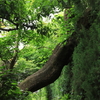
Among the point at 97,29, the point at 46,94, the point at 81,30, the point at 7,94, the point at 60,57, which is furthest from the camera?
the point at 46,94

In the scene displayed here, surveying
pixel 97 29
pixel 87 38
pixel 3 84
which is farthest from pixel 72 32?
pixel 3 84

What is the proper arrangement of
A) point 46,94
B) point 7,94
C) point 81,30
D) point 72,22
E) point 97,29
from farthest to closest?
point 46,94 → point 72,22 → point 81,30 → point 97,29 → point 7,94

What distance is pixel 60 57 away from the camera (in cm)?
473

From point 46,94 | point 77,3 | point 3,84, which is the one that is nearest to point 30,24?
point 77,3

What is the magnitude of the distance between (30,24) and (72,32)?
180cm

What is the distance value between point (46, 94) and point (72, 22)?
26.0 ft

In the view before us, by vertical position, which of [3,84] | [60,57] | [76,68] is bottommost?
[3,84]

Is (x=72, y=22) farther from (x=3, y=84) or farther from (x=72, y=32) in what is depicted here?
(x=3, y=84)

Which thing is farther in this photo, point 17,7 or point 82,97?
point 82,97

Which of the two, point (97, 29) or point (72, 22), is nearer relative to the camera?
point (97, 29)

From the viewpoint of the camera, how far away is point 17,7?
3.02 m

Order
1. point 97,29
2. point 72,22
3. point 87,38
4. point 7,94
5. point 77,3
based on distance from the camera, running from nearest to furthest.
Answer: point 7,94 < point 77,3 < point 97,29 < point 87,38 < point 72,22

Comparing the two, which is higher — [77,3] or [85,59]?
[77,3]

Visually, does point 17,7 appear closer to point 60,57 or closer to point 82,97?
point 60,57
